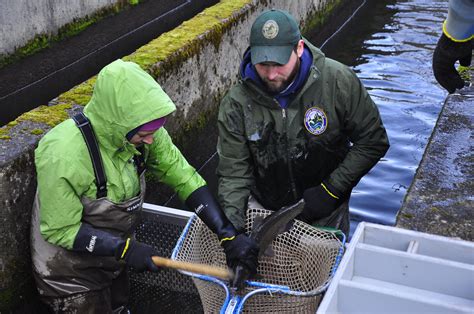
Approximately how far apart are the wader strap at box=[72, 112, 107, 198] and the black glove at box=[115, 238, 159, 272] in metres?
0.36

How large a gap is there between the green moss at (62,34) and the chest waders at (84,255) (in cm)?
379

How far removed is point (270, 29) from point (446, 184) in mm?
1572

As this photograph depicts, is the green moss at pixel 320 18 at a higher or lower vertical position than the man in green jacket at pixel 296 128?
lower

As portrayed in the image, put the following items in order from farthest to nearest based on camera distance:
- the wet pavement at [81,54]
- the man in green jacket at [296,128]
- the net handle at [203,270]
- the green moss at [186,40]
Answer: the wet pavement at [81,54] < the green moss at [186,40] < the man in green jacket at [296,128] < the net handle at [203,270]

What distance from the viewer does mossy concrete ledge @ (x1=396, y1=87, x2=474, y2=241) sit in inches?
160

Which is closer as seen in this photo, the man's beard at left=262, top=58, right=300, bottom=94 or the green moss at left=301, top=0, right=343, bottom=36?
the man's beard at left=262, top=58, right=300, bottom=94

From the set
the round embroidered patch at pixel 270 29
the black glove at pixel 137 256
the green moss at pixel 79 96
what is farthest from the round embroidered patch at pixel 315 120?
the green moss at pixel 79 96

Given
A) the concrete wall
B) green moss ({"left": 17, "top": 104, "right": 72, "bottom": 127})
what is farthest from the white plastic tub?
the concrete wall

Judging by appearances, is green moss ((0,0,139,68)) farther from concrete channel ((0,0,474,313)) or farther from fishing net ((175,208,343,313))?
fishing net ((175,208,343,313))

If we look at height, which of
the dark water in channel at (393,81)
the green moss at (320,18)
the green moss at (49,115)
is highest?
the green moss at (49,115)

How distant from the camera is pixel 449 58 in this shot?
17.7 ft

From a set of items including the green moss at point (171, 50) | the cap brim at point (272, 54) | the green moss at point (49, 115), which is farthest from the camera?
the green moss at point (171, 50)

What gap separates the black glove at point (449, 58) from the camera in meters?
5.29

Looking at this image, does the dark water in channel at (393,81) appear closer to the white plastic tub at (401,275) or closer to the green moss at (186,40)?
the green moss at (186,40)
